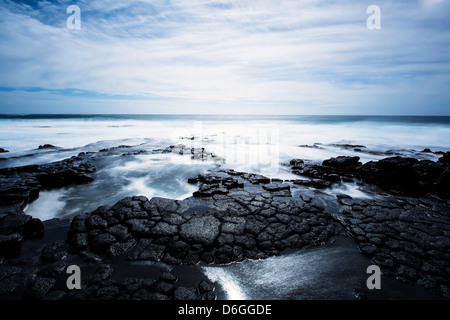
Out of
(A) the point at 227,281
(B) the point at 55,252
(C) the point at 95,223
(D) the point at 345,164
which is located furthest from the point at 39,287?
(D) the point at 345,164

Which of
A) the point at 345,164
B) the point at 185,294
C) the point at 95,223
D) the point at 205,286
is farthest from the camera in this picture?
the point at 345,164

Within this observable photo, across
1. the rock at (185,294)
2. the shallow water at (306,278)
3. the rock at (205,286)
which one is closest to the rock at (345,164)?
the shallow water at (306,278)

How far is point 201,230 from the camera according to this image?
4.72 meters

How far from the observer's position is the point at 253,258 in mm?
4055

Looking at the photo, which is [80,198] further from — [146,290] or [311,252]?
[311,252]

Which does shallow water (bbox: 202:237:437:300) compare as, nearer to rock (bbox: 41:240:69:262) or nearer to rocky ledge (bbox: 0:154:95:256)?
rock (bbox: 41:240:69:262)

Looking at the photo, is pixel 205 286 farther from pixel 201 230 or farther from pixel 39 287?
pixel 39 287

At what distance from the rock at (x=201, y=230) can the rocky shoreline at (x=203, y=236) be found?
0.02 metres

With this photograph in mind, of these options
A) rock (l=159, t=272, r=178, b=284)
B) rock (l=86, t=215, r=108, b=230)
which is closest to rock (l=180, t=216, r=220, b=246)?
rock (l=159, t=272, r=178, b=284)

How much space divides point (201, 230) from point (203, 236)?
224mm

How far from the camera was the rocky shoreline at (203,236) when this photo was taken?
11.0 ft

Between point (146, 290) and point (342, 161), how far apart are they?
11.2 meters

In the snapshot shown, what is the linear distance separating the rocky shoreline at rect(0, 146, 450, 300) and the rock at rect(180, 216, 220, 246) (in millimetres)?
24
